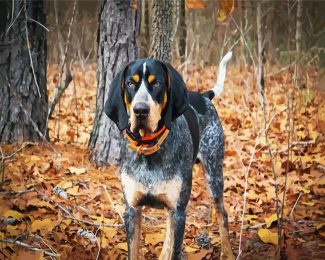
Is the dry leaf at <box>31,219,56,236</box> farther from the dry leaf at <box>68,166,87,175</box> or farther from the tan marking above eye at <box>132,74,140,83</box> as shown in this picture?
the tan marking above eye at <box>132,74,140,83</box>

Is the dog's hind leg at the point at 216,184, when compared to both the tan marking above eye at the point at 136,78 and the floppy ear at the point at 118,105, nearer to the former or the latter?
the floppy ear at the point at 118,105

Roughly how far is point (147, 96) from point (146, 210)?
2154 millimetres

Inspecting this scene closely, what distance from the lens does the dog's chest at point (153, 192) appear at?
3.38m

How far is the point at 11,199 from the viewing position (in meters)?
4.55

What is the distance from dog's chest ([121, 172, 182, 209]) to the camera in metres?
3.38

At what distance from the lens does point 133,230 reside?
359 centimetres

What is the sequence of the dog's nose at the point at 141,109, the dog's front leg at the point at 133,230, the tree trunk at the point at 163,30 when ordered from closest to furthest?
the dog's nose at the point at 141,109 → the dog's front leg at the point at 133,230 → the tree trunk at the point at 163,30

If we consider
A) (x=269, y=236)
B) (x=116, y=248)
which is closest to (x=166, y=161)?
(x=116, y=248)

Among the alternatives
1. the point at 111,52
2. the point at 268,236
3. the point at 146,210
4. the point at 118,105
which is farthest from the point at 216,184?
the point at 111,52

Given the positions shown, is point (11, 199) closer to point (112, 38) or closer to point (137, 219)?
point (137, 219)

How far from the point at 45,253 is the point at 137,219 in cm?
75

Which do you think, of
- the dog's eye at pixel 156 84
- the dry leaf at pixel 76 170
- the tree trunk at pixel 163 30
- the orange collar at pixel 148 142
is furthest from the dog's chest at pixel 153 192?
the tree trunk at pixel 163 30

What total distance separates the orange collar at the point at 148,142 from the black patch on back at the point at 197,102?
100cm

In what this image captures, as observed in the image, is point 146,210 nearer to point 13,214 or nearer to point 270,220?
point 270,220
